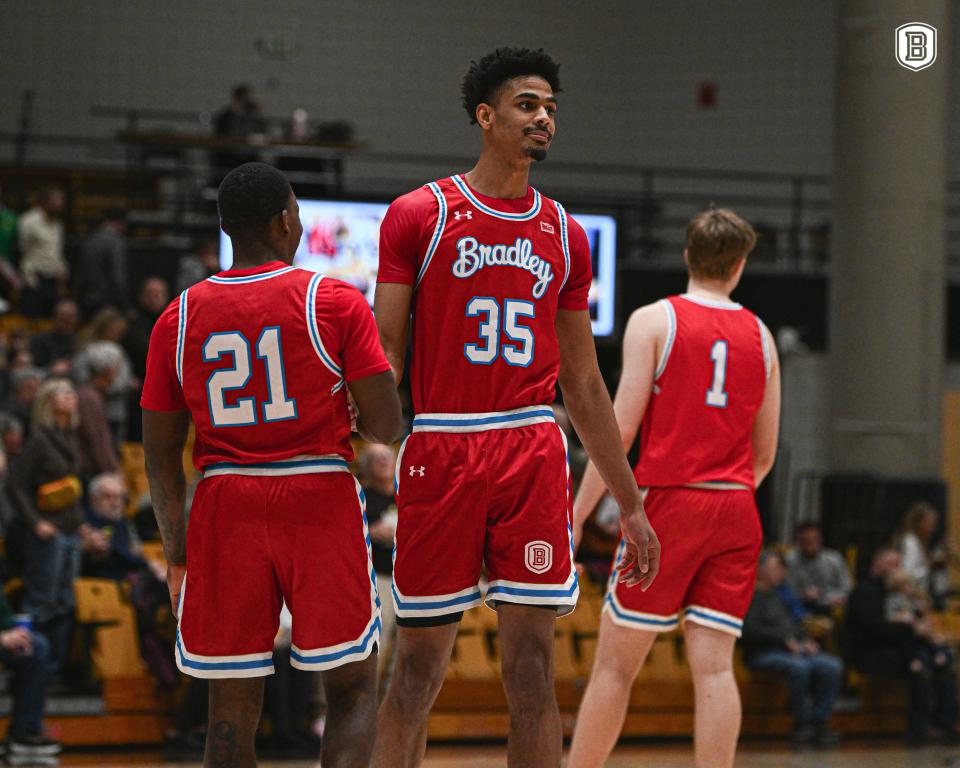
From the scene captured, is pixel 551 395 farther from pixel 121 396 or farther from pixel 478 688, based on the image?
pixel 121 396

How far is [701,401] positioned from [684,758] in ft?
14.9

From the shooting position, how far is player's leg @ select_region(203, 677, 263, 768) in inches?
143

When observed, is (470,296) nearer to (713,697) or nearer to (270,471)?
(270,471)

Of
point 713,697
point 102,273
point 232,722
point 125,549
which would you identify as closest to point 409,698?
point 232,722

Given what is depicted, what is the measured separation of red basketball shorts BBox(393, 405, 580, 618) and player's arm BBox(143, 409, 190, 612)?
1.93ft

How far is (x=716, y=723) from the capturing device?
183 inches

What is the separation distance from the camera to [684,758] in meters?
8.77

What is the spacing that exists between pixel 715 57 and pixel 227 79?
20.8 feet

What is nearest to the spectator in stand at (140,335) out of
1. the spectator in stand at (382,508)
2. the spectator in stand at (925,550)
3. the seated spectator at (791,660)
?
the spectator in stand at (382,508)

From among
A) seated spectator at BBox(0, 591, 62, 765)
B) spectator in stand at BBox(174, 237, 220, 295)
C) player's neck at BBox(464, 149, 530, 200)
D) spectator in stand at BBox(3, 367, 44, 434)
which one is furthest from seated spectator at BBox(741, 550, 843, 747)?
player's neck at BBox(464, 149, 530, 200)

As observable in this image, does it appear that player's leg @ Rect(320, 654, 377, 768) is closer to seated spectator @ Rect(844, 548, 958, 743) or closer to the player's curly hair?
the player's curly hair

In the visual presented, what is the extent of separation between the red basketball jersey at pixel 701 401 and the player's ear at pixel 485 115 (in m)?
1.08

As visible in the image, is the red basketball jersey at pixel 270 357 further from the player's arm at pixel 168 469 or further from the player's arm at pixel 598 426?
the player's arm at pixel 598 426

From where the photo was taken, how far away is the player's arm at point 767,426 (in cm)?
499
